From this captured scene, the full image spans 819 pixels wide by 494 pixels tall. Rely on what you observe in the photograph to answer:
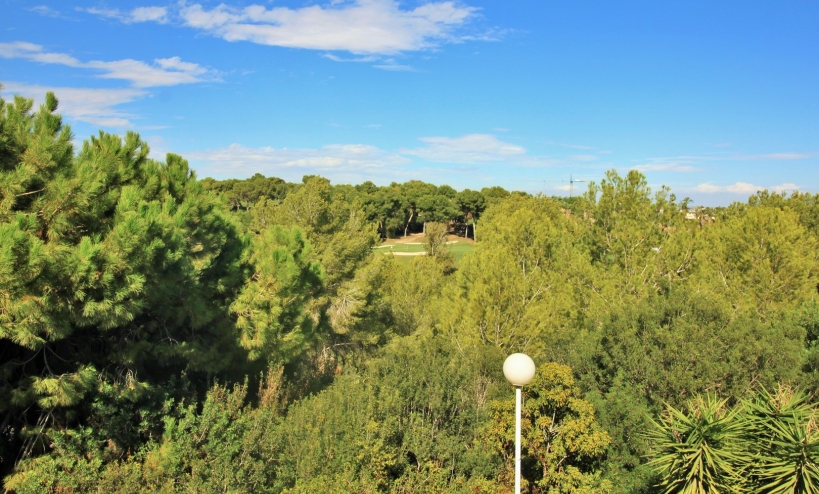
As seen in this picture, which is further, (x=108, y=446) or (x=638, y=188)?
(x=638, y=188)

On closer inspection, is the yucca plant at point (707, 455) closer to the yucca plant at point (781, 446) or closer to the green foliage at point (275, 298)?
the yucca plant at point (781, 446)

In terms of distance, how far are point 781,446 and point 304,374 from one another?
1282 cm

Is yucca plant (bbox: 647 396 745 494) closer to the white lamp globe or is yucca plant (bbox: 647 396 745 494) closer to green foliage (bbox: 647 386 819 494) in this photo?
green foliage (bbox: 647 386 819 494)

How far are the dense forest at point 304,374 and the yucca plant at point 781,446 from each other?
3cm

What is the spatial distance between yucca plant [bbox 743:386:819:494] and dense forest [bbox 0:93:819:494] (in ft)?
0.10

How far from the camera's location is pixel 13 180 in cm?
725

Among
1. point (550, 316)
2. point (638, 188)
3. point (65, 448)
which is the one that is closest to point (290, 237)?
point (65, 448)

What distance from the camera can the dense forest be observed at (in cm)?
711

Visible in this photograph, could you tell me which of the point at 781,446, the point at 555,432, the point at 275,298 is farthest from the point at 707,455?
the point at 275,298

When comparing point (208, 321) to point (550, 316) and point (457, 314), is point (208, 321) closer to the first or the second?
point (457, 314)

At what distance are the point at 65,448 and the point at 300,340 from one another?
16.0 ft

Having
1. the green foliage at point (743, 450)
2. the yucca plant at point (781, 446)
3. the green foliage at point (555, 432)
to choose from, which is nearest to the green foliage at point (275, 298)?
the green foliage at point (555, 432)

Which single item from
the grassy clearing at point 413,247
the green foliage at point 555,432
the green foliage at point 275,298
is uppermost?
the green foliage at point 275,298

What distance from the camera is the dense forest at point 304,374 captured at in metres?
7.11
